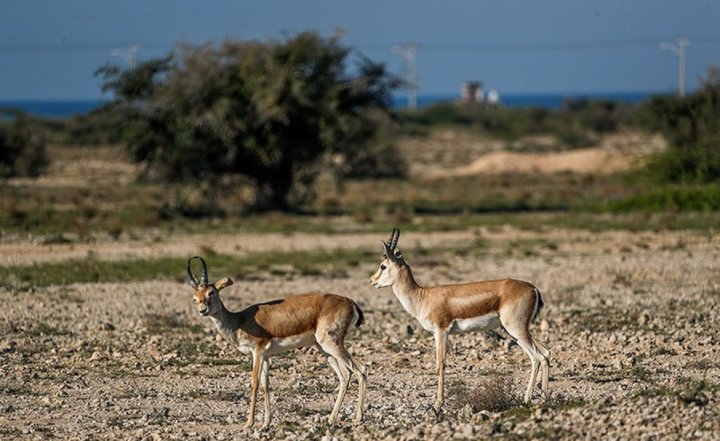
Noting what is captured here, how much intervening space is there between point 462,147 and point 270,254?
67.4 metres

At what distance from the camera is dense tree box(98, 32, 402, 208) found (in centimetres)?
3709

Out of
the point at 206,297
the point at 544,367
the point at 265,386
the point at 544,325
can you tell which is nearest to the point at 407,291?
the point at 544,367

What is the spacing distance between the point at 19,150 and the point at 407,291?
3391cm

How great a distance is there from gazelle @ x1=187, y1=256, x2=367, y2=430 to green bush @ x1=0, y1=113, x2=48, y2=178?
31229 millimetres

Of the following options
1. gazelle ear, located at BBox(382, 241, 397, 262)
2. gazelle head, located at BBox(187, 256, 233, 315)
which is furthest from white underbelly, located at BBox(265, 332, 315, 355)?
gazelle ear, located at BBox(382, 241, 397, 262)

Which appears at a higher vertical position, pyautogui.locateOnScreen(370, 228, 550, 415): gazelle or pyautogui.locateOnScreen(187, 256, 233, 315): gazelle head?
pyautogui.locateOnScreen(187, 256, 233, 315): gazelle head

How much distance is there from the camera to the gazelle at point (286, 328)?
11.8m

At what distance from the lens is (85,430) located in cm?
1185

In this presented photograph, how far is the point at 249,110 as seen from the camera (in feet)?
123

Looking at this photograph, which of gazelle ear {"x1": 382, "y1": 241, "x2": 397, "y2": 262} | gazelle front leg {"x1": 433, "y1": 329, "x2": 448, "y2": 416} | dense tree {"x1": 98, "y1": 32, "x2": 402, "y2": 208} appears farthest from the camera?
dense tree {"x1": 98, "y1": 32, "x2": 402, "y2": 208}

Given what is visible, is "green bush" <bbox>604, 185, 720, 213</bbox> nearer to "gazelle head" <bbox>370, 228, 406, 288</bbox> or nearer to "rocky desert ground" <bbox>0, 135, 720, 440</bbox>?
"rocky desert ground" <bbox>0, 135, 720, 440</bbox>

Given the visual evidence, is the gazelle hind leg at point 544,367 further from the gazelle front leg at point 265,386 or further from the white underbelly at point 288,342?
the gazelle front leg at point 265,386

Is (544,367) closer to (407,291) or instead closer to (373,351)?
(407,291)

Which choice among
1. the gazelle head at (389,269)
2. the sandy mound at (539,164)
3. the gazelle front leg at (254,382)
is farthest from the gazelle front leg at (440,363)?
the sandy mound at (539,164)
